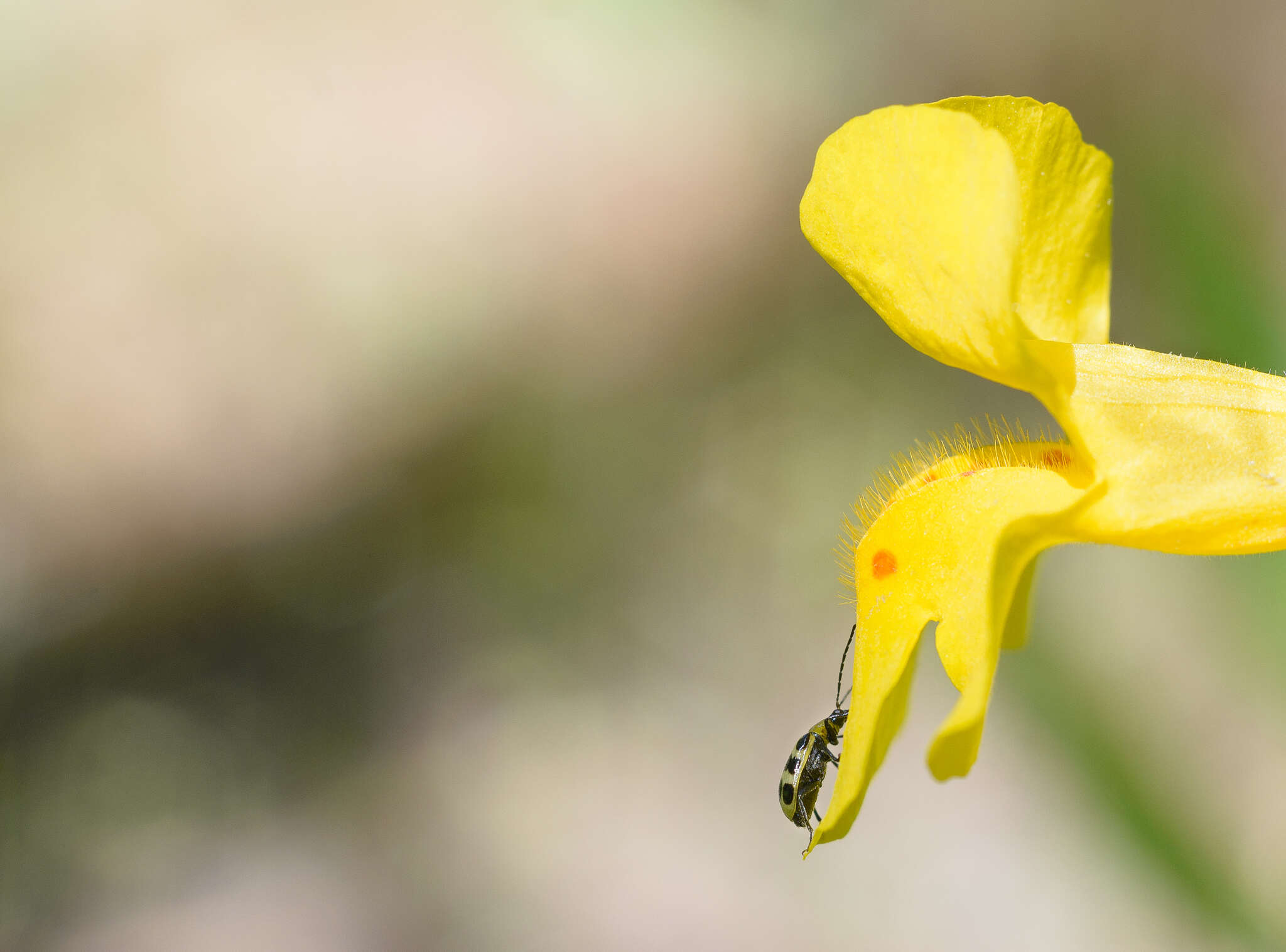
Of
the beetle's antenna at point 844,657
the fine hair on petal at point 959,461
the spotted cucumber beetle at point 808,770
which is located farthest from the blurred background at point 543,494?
the fine hair on petal at point 959,461

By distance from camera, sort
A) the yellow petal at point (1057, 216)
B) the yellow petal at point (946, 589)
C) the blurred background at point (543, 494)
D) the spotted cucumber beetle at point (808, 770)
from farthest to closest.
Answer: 1. the blurred background at point (543, 494)
2. the spotted cucumber beetle at point (808, 770)
3. the yellow petal at point (1057, 216)
4. the yellow petal at point (946, 589)

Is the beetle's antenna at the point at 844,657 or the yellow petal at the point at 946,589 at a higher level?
the yellow petal at the point at 946,589

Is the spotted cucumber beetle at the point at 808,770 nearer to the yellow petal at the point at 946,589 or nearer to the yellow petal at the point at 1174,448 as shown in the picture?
the yellow petal at the point at 946,589

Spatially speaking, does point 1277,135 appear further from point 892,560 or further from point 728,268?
point 892,560

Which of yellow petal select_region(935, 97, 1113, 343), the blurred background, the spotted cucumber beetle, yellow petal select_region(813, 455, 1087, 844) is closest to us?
yellow petal select_region(813, 455, 1087, 844)

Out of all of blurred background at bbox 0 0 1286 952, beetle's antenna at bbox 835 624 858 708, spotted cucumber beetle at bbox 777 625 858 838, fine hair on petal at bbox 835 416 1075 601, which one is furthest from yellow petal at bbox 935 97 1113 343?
blurred background at bbox 0 0 1286 952

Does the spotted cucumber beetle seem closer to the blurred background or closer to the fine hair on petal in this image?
the fine hair on petal

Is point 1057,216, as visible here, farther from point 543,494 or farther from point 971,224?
point 543,494
